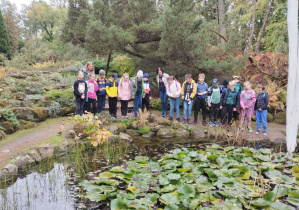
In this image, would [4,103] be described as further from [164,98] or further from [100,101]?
[164,98]

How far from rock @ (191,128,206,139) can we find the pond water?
0.73m

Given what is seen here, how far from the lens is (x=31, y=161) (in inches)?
169

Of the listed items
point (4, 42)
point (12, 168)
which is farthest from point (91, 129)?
point (4, 42)

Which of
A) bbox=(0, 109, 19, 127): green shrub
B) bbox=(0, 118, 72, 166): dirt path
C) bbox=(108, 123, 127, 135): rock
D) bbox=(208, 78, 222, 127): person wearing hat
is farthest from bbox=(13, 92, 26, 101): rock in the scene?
bbox=(208, 78, 222, 127): person wearing hat

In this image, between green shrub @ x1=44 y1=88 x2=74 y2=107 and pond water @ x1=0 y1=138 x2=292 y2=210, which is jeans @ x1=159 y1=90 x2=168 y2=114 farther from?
green shrub @ x1=44 y1=88 x2=74 y2=107

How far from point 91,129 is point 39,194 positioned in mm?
2034

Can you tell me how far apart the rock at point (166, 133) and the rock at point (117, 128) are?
1.00m

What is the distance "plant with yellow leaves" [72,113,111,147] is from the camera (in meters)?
5.01

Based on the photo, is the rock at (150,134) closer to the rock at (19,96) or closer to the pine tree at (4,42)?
the rock at (19,96)

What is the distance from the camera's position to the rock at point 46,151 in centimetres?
463

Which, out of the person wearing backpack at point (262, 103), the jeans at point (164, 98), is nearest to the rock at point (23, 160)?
the jeans at point (164, 98)

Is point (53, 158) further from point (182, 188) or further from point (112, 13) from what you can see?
point (112, 13)

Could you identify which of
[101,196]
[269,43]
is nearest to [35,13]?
[269,43]

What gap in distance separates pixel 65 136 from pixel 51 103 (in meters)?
2.31
